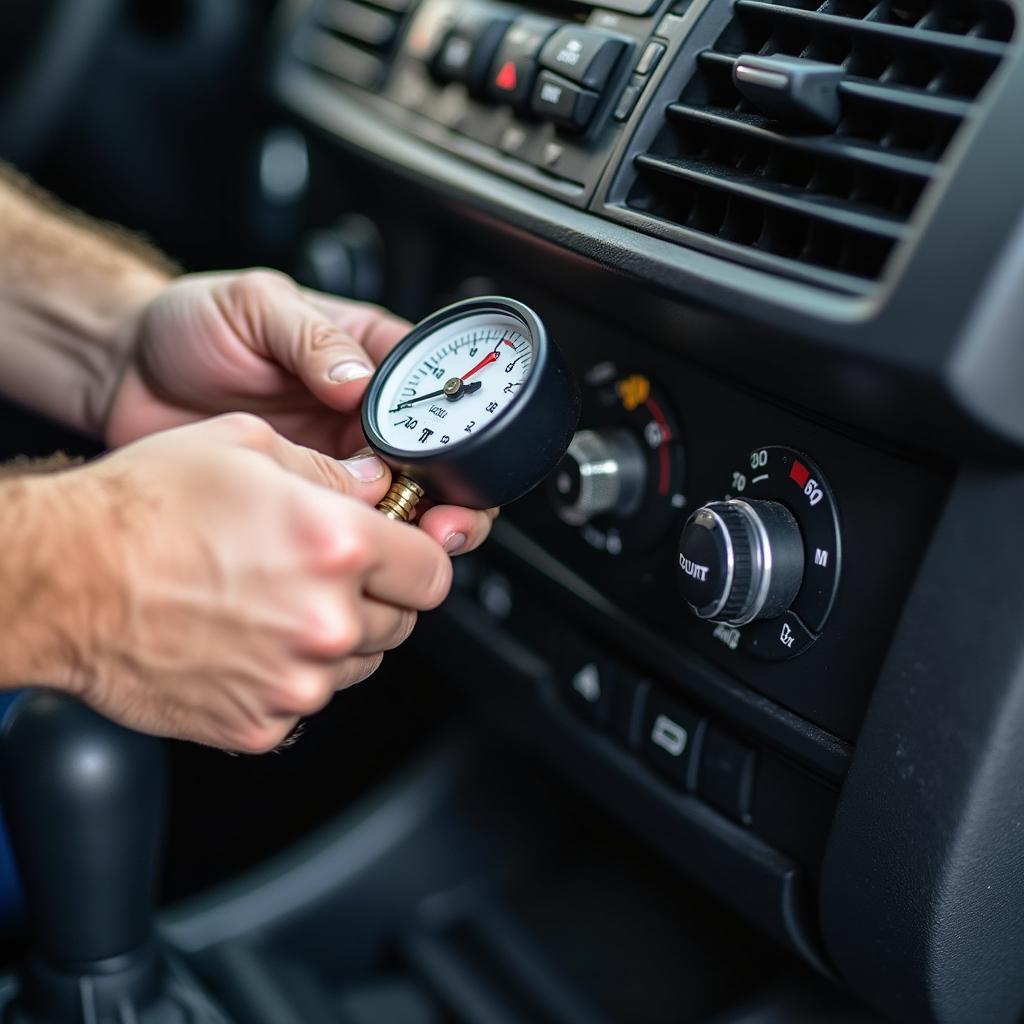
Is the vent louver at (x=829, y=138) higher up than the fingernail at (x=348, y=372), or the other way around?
the vent louver at (x=829, y=138)

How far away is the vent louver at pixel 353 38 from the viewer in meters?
1.20

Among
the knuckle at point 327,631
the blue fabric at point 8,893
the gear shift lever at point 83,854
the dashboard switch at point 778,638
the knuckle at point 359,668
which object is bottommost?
the blue fabric at point 8,893

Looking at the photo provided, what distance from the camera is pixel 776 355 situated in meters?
0.70

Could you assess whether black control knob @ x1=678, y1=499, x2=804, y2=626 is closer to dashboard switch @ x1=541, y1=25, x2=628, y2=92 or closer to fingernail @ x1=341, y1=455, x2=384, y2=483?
Result: fingernail @ x1=341, y1=455, x2=384, y2=483

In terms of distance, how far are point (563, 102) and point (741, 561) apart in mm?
363

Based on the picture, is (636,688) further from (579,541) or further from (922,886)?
(922,886)

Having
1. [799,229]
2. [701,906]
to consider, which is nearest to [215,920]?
[701,906]

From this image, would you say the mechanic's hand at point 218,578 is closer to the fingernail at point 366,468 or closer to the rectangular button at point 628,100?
the fingernail at point 366,468

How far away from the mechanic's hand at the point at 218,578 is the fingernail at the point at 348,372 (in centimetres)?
20

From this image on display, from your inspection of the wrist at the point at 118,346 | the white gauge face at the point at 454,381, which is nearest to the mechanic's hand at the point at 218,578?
the white gauge face at the point at 454,381

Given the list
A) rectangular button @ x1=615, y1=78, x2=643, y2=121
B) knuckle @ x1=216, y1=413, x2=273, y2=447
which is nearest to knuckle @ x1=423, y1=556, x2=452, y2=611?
knuckle @ x1=216, y1=413, x2=273, y2=447

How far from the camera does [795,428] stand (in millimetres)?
765

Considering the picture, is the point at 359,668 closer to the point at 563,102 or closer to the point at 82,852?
the point at 82,852

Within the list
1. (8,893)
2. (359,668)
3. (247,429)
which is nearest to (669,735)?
→ (359,668)
